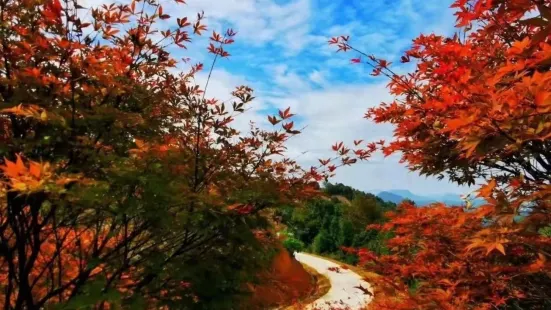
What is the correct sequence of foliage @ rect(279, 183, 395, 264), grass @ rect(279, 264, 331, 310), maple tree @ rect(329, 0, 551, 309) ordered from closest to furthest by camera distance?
maple tree @ rect(329, 0, 551, 309)
grass @ rect(279, 264, 331, 310)
foliage @ rect(279, 183, 395, 264)

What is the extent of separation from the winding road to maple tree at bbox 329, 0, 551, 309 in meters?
7.40

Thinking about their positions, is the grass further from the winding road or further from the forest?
the forest

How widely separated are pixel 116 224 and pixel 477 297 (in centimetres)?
431

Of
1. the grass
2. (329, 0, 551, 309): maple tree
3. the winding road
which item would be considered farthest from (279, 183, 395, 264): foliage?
(329, 0, 551, 309): maple tree

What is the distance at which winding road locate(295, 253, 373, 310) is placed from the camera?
14.2 m

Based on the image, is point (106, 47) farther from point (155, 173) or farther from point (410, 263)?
point (410, 263)

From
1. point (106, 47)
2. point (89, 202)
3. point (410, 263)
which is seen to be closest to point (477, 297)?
point (410, 263)

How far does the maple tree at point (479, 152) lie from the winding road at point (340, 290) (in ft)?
24.3

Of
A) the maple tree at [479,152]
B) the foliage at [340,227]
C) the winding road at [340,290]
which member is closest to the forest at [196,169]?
the maple tree at [479,152]

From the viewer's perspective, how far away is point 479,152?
228 cm

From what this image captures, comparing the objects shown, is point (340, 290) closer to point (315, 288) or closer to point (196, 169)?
point (315, 288)

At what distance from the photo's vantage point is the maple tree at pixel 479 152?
226cm

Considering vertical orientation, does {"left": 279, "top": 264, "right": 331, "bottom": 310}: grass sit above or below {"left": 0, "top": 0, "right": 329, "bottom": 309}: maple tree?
below

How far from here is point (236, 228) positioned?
3879 mm
